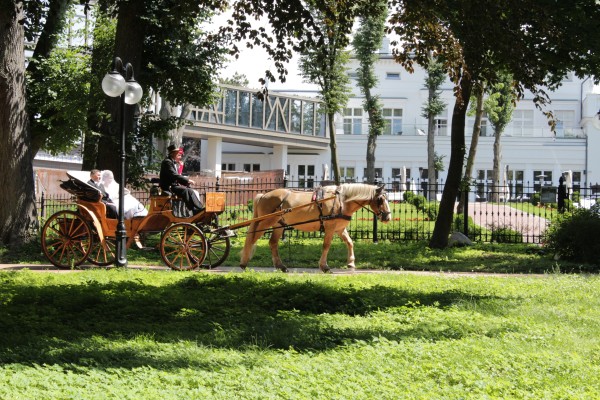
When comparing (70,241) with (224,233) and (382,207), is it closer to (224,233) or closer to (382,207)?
(224,233)

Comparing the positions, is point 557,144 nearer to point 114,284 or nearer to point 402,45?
point 402,45

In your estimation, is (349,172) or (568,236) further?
(349,172)

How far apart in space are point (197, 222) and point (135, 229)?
48.8 inches

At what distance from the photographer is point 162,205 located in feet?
51.3

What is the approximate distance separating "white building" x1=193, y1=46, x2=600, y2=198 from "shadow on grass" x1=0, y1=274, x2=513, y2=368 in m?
49.9

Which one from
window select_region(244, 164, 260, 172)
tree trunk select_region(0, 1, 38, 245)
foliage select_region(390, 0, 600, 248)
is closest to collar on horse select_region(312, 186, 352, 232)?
Result: foliage select_region(390, 0, 600, 248)

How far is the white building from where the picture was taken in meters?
65.6

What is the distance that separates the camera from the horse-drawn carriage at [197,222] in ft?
51.0

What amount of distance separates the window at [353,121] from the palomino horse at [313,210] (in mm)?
53344

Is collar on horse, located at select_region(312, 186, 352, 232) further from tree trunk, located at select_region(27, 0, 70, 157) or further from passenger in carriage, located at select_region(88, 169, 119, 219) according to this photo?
tree trunk, located at select_region(27, 0, 70, 157)

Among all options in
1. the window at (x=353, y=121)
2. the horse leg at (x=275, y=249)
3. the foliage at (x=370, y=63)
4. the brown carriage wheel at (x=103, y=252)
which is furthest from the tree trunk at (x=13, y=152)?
the window at (x=353, y=121)

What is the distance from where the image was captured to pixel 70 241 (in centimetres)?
1584

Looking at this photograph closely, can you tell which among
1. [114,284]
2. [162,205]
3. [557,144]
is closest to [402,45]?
[162,205]

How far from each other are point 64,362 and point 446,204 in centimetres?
1523
